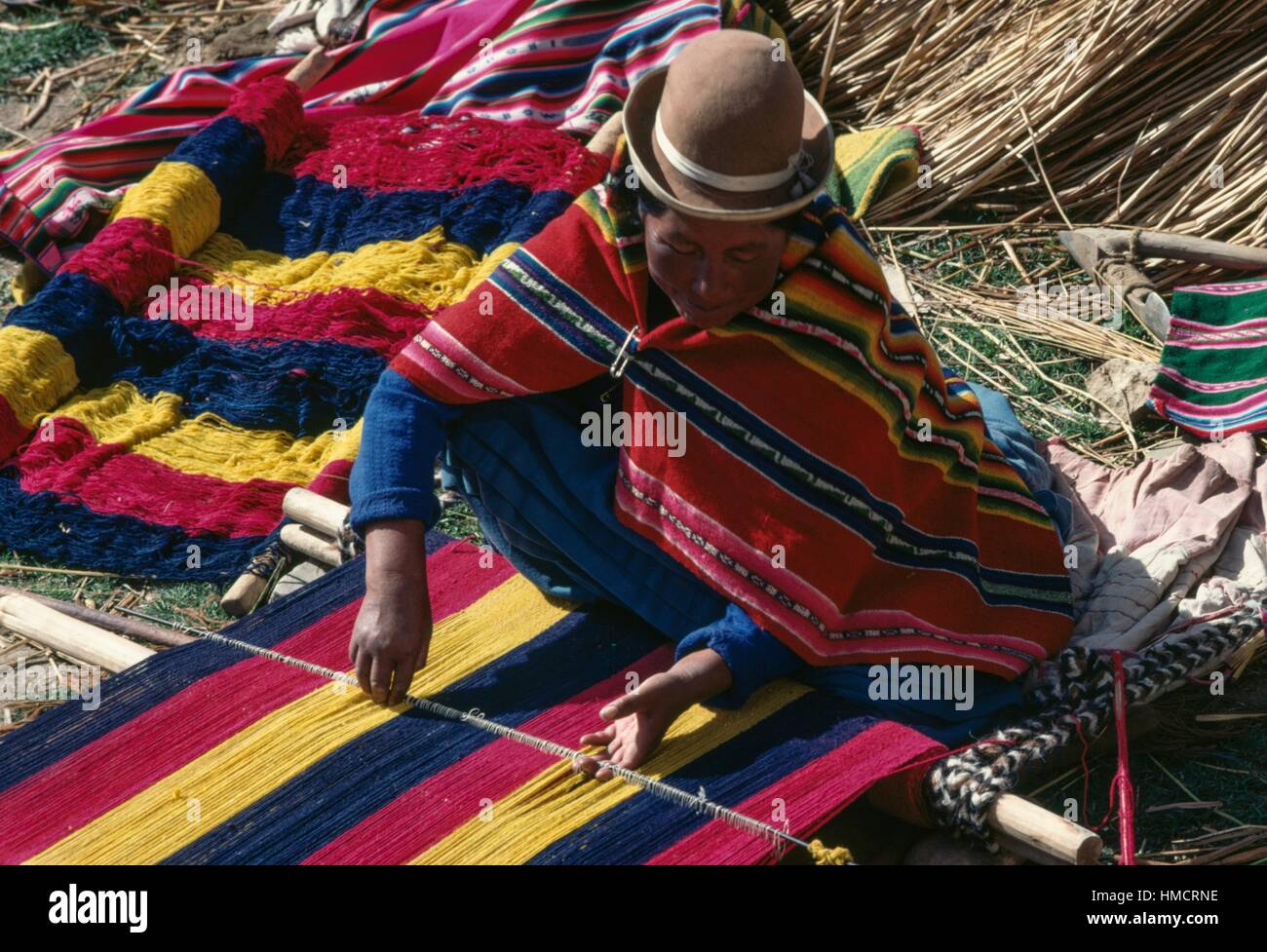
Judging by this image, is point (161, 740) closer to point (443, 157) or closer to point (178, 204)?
point (178, 204)

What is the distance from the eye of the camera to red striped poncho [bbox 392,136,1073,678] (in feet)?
8.09

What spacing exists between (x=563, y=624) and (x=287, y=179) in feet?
7.05

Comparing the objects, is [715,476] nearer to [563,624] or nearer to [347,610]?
[563,624]

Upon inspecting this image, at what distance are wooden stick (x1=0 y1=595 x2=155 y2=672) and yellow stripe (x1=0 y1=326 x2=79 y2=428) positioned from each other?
791 millimetres

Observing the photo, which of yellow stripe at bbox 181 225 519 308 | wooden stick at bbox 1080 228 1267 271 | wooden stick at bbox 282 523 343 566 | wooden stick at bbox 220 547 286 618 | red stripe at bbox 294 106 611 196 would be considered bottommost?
wooden stick at bbox 220 547 286 618

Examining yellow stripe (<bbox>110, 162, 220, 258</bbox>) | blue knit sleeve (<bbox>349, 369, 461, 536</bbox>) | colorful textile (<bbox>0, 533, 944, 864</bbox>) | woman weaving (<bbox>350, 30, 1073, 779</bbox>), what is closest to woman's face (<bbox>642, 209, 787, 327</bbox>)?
woman weaving (<bbox>350, 30, 1073, 779</bbox>)

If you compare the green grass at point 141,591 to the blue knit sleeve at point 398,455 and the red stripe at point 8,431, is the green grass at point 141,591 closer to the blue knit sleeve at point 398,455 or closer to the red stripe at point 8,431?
the red stripe at point 8,431

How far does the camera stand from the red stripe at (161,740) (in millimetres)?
2410

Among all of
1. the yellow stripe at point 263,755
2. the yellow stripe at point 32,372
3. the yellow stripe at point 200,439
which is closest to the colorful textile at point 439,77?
the yellow stripe at point 32,372

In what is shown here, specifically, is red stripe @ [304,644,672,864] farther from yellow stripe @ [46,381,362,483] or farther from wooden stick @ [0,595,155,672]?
yellow stripe @ [46,381,362,483]

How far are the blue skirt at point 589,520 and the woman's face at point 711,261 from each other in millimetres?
346

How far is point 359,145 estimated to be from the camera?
4469mm

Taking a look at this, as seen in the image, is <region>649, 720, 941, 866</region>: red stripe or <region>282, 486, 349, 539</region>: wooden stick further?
<region>282, 486, 349, 539</region>: wooden stick
